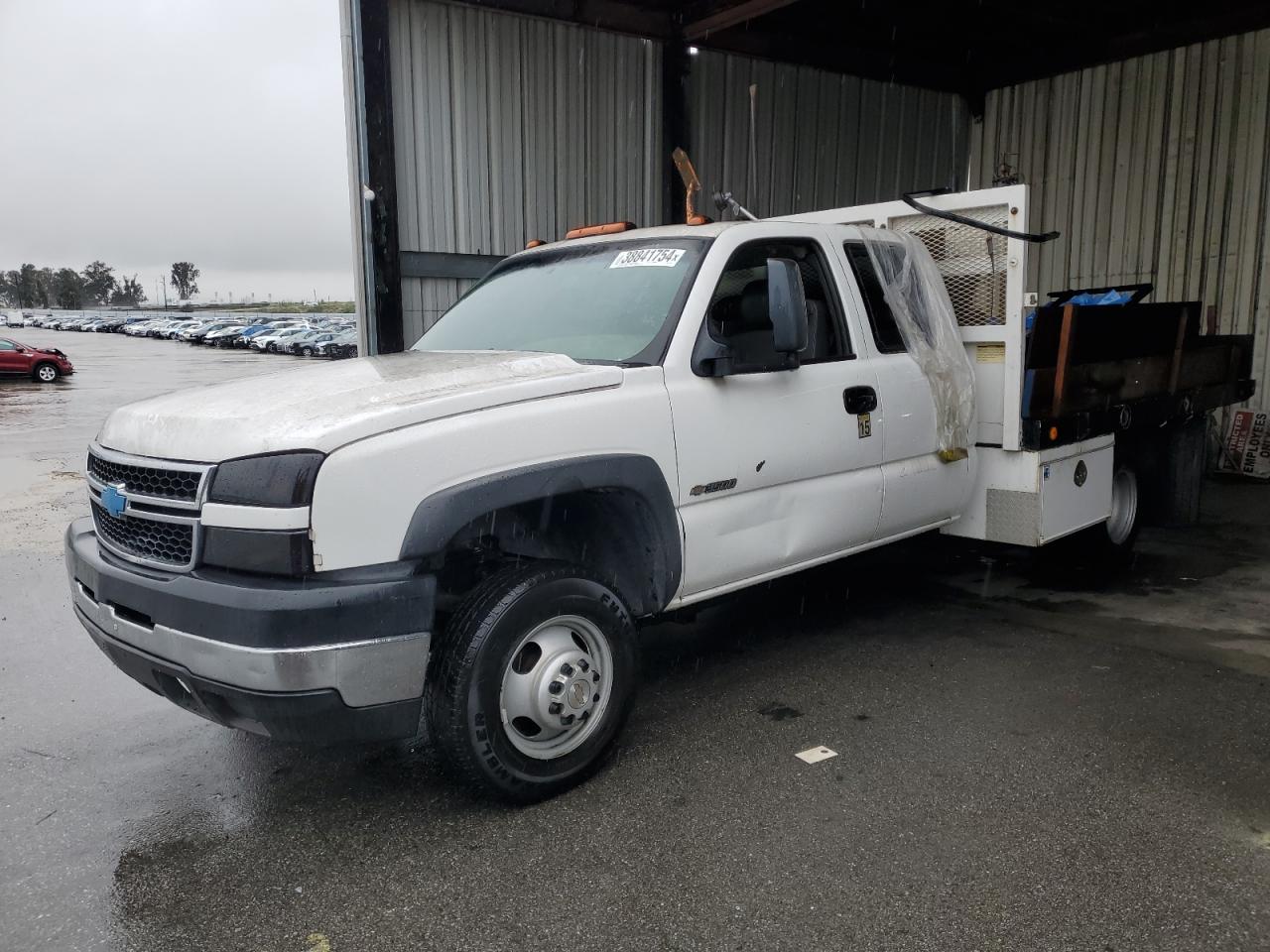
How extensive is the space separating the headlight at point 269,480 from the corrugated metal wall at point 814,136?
932 centimetres

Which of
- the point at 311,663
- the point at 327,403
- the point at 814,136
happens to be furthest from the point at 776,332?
the point at 814,136

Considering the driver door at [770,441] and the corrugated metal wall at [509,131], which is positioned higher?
the corrugated metal wall at [509,131]

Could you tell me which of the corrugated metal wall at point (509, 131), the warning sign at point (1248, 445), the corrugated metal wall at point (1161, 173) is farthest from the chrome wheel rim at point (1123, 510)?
the corrugated metal wall at point (509, 131)

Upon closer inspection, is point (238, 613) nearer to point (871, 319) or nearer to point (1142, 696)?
point (871, 319)

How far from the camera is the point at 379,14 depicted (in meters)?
8.83

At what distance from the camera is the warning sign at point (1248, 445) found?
35.1ft

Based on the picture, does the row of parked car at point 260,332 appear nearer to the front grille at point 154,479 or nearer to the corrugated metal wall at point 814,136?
the corrugated metal wall at point 814,136

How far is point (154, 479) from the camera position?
3.26 m

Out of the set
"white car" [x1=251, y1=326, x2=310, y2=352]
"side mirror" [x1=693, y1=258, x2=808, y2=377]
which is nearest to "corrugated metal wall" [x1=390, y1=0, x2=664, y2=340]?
"side mirror" [x1=693, y1=258, x2=808, y2=377]

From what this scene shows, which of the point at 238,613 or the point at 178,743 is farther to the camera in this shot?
the point at 178,743

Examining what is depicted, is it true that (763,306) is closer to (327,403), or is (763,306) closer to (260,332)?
(327,403)

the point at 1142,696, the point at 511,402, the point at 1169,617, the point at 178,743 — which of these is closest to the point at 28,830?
the point at 178,743

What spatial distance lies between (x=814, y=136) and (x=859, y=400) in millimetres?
9036

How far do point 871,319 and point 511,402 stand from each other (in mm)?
2156
